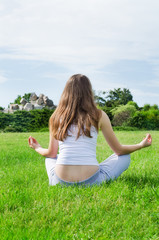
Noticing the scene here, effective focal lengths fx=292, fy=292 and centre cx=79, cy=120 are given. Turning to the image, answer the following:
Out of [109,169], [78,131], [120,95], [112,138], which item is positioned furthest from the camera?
[120,95]

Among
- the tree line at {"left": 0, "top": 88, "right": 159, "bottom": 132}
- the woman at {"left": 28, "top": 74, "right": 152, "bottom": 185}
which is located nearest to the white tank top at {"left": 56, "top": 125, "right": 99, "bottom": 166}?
the woman at {"left": 28, "top": 74, "right": 152, "bottom": 185}

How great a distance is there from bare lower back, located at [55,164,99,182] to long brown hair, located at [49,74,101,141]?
1.10 feet

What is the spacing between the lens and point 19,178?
4191 millimetres

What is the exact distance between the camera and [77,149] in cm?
322

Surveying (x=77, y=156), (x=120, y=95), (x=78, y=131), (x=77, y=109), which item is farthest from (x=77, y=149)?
(x=120, y=95)

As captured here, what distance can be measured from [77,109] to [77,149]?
442mm

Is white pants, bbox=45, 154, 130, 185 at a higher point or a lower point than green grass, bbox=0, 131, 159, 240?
higher

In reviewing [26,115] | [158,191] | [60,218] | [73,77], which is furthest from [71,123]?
[26,115]

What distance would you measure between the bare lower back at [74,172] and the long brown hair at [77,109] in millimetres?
335

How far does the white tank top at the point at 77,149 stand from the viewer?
10.5 feet

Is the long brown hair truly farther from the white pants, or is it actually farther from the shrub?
the shrub

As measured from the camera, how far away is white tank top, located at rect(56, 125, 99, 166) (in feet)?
10.5

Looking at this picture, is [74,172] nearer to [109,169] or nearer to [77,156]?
[77,156]

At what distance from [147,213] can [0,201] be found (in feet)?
5.00
